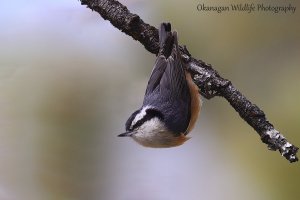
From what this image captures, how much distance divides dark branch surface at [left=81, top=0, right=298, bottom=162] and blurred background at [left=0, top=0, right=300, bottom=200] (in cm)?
4

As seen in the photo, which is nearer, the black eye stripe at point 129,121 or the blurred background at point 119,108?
the black eye stripe at point 129,121

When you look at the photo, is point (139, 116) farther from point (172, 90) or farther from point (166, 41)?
point (166, 41)

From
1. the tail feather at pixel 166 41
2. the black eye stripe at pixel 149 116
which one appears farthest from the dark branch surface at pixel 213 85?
the black eye stripe at pixel 149 116

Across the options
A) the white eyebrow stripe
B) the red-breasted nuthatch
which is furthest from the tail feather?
the white eyebrow stripe

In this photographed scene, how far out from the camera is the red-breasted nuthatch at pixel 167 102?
177 cm

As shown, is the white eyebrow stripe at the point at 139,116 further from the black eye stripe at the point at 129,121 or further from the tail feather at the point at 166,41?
the tail feather at the point at 166,41

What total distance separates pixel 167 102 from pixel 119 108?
201 mm

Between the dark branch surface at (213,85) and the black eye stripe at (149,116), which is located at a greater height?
the dark branch surface at (213,85)

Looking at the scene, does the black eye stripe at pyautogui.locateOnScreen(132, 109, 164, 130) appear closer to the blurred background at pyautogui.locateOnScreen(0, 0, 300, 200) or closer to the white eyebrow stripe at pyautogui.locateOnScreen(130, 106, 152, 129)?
the white eyebrow stripe at pyautogui.locateOnScreen(130, 106, 152, 129)

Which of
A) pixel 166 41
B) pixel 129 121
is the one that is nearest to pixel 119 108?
pixel 129 121

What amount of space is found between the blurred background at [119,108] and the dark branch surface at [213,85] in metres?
0.04

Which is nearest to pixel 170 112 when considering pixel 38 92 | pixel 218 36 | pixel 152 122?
pixel 152 122

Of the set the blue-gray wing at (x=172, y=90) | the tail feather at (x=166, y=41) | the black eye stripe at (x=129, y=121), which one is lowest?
the black eye stripe at (x=129, y=121)

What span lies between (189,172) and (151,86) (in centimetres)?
33
